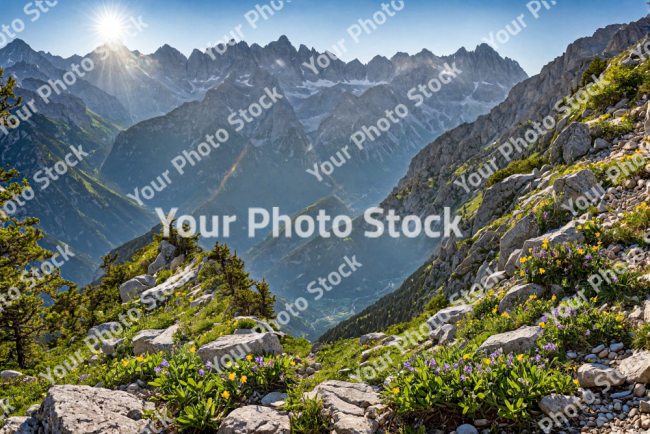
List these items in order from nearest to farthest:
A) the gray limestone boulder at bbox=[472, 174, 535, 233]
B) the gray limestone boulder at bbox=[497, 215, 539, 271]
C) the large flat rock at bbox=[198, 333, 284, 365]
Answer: the large flat rock at bbox=[198, 333, 284, 365], the gray limestone boulder at bbox=[497, 215, 539, 271], the gray limestone boulder at bbox=[472, 174, 535, 233]

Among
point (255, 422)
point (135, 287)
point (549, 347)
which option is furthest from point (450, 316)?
point (135, 287)

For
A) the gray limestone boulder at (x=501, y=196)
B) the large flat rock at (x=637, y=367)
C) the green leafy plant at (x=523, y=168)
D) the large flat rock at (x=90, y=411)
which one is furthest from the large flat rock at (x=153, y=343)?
the green leafy plant at (x=523, y=168)

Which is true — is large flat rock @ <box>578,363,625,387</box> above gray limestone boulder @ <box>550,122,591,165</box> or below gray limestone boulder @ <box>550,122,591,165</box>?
below

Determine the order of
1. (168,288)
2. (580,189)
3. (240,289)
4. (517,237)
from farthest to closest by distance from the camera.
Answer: (168,288) < (240,289) < (517,237) < (580,189)

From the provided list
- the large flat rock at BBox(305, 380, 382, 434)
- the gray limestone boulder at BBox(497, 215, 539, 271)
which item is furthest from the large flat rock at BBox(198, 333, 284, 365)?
the gray limestone boulder at BBox(497, 215, 539, 271)

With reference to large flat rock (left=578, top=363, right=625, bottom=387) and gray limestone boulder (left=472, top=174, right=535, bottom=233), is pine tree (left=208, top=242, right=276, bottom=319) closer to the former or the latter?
large flat rock (left=578, top=363, right=625, bottom=387)

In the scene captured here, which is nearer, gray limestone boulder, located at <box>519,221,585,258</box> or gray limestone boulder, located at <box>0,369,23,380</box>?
gray limestone boulder, located at <box>519,221,585,258</box>

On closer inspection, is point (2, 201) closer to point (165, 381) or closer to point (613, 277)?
point (165, 381)

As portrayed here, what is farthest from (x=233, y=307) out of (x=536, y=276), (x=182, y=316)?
(x=536, y=276)

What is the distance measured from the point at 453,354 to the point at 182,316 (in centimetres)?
1632

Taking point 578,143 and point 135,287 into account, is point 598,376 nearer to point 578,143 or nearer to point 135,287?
point 578,143

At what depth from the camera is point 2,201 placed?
838 inches

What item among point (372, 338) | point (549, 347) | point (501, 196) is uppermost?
→ point (549, 347)

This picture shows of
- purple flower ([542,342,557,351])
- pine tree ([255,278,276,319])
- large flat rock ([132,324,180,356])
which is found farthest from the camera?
pine tree ([255,278,276,319])
